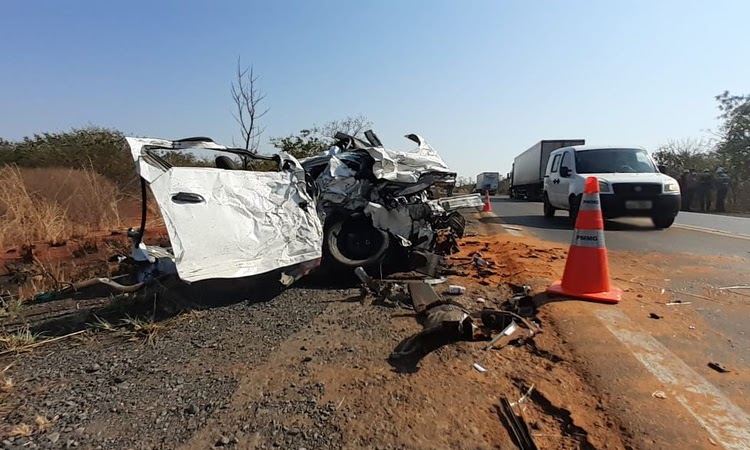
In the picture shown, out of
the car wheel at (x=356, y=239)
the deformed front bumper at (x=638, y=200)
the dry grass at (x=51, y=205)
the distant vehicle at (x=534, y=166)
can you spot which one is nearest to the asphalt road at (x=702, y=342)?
the car wheel at (x=356, y=239)

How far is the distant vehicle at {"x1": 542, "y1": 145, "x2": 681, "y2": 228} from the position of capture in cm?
984

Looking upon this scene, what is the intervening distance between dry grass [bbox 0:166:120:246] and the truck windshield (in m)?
11.5

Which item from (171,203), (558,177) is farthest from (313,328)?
(558,177)

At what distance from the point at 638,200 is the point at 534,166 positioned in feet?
59.3

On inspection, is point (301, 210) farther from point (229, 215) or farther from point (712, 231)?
point (712, 231)

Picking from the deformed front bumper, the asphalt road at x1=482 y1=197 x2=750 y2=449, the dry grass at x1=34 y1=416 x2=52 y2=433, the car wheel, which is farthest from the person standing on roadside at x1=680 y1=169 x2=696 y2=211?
the dry grass at x1=34 y1=416 x2=52 y2=433

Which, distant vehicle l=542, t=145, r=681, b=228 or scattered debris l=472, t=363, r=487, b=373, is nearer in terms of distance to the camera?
scattered debris l=472, t=363, r=487, b=373

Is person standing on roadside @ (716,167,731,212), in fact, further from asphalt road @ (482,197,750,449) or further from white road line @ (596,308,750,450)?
white road line @ (596,308,750,450)

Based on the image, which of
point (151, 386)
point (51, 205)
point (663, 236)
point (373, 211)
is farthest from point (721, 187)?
point (51, 205)

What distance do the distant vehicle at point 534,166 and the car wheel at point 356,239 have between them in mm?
19285

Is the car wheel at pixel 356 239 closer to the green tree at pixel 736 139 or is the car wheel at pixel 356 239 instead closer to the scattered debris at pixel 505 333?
the scattered debris at pixel 505 333

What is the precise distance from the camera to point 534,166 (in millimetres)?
27250

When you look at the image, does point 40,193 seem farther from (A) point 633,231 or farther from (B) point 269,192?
(A) point 633,231

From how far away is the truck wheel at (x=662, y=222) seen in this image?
10.1 m
